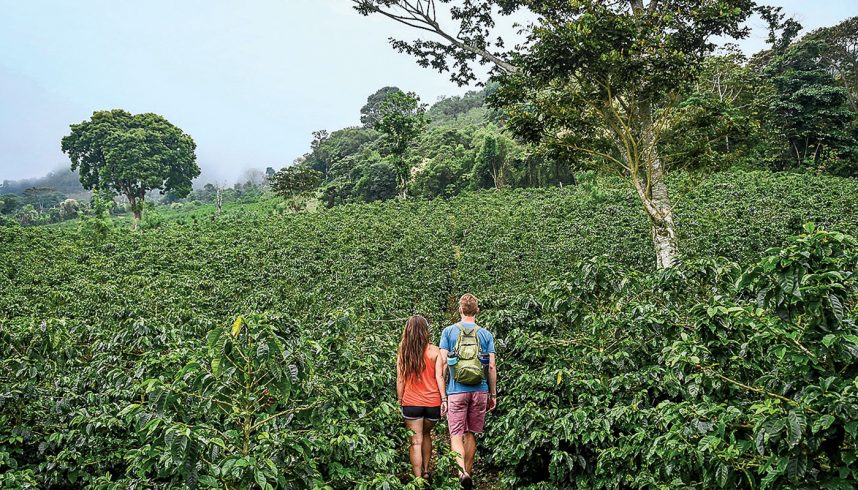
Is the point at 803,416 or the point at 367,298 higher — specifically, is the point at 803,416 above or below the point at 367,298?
above

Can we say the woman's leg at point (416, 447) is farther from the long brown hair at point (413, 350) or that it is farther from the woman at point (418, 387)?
the long brown hair at point (413, 350)

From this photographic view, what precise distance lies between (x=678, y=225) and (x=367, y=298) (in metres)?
9.21

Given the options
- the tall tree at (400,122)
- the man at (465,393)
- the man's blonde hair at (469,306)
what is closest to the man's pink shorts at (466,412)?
the man at (465,393)

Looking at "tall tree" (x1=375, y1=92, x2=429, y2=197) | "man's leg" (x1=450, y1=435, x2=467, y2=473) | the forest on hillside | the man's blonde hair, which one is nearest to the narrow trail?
the forest on hillside

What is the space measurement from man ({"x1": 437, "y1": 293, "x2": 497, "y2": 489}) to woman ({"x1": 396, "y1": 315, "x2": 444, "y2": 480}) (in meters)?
0.08

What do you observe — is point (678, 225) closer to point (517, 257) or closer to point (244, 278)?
point (517, 257)

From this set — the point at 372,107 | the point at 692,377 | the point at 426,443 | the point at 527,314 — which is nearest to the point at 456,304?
the point at 527,314

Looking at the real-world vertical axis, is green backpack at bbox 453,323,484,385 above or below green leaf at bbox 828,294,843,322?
below

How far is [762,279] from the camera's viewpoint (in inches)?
96.0

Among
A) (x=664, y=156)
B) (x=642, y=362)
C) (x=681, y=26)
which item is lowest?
(x=642, y=362)

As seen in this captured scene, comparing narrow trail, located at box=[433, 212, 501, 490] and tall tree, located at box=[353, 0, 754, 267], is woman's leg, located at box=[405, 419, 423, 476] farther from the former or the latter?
tall tree, located at box=[353, 0, 754, 267]

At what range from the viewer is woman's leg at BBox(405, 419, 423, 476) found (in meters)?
3.71

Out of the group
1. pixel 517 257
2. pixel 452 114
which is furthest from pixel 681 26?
pixel 452 114

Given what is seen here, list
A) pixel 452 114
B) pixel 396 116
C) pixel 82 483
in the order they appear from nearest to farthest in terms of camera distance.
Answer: pixel 82 483, pixel 396 116, pixel 452 114
